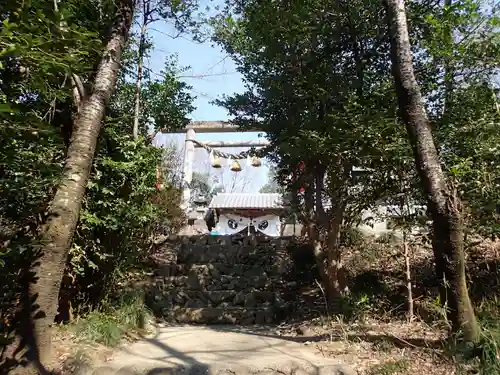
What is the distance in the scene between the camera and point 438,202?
353cm

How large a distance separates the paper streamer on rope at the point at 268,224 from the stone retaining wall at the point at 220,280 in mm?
2940

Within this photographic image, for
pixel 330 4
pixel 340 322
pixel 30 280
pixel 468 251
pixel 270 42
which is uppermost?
pixel 330 4

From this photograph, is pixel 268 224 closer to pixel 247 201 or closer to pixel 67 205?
pixel 247 201

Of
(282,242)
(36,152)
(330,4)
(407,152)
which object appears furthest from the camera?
(282,242)

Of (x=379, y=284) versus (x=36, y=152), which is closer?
(x=36, y=152)

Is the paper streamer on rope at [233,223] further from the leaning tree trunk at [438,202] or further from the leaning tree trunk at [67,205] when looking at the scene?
the leaning tree trunk at [438,202]

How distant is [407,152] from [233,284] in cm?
457

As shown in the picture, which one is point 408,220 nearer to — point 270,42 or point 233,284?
→ point 270,42

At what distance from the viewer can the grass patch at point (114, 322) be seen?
14.2 feet

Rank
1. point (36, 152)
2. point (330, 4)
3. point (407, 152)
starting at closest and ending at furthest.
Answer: point (36, 152) → point (407, 152) → point (330, 4)

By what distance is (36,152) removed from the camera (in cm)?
442

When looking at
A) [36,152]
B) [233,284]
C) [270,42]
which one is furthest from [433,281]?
[36,152]

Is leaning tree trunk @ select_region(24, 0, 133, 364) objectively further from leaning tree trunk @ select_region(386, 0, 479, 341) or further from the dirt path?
leaning tree trunk @ select_region(386, 0, 479, 341)

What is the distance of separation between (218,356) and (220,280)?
12.7 feet
